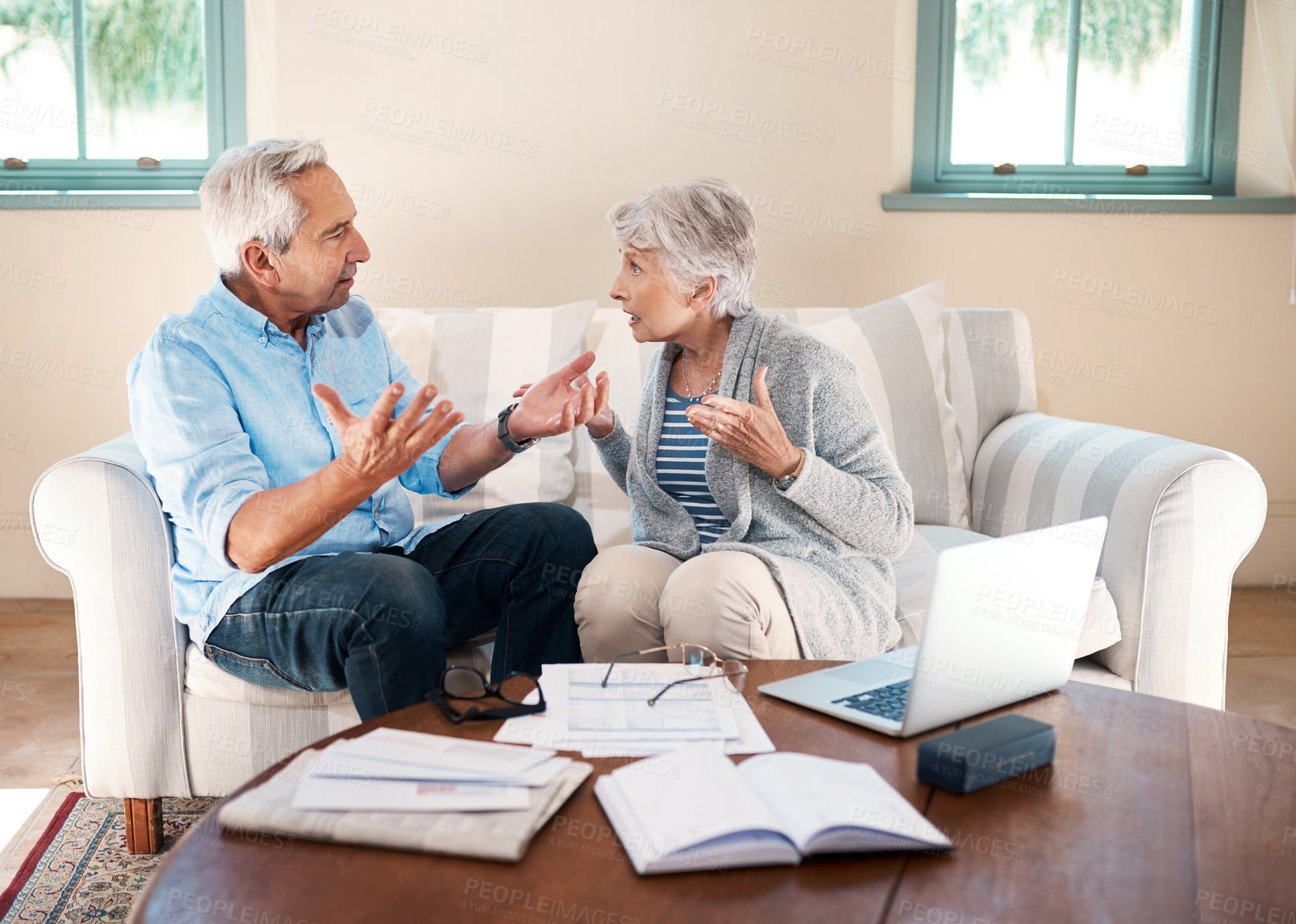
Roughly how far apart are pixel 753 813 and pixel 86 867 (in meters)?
1.32

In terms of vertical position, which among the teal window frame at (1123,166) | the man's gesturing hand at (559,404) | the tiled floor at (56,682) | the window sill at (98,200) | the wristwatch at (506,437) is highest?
the teal window frame at (1123,166)

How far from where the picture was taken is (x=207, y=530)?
1429 millimetres

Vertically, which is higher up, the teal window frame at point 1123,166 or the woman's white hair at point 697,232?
the teal window frame at point 1123,166

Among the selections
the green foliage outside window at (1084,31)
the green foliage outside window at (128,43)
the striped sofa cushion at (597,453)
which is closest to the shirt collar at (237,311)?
the striped sofa cushion at (597,453)

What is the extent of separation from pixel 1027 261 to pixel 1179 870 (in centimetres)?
235

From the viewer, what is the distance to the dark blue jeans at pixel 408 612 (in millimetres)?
1436

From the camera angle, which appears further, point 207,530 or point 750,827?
point 207,530

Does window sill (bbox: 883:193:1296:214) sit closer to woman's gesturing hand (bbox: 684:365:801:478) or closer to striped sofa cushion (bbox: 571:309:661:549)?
striped sofa cushion (bbox: 571:309:661:549)

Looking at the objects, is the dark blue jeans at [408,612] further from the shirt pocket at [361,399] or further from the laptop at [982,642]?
the laptop at [982,642]

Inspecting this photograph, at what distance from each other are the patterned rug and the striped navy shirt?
1.02 metres

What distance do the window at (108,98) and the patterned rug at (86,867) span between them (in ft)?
5.85

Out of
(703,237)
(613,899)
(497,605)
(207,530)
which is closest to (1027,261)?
(703,237)

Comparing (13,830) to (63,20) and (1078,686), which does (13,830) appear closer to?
(1078,686)

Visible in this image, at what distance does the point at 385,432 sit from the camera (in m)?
1.31
